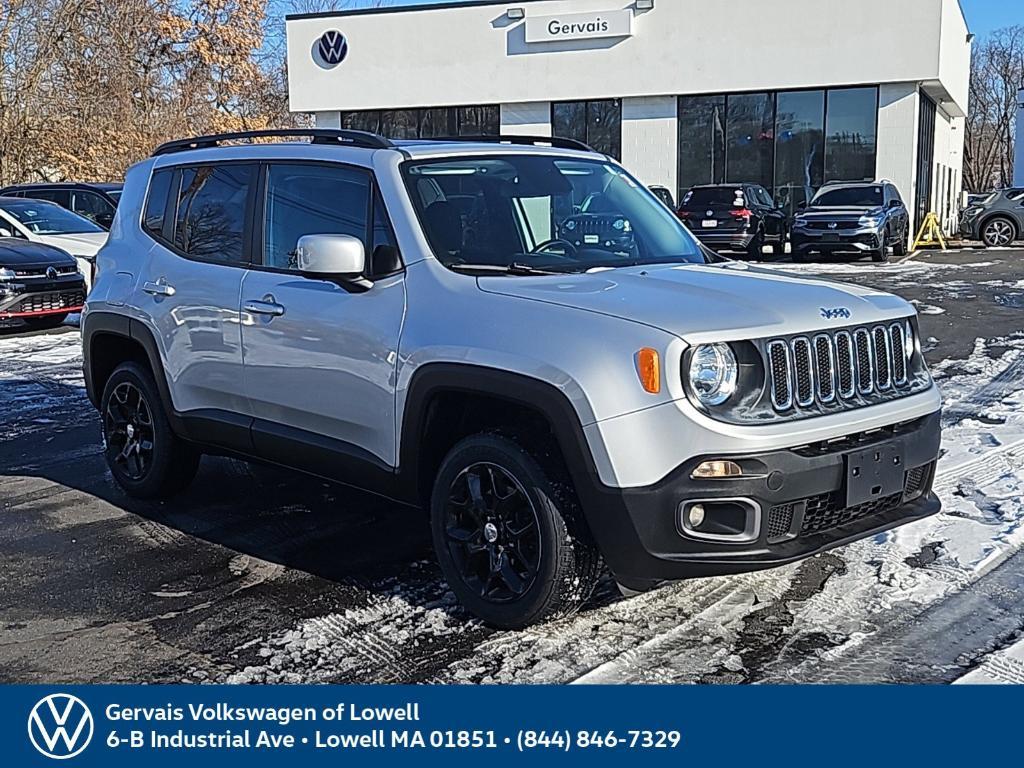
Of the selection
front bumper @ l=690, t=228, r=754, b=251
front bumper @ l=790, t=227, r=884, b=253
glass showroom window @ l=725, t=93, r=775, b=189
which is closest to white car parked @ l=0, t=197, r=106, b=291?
front bumper @ l=690, t=228, r=754, b=251

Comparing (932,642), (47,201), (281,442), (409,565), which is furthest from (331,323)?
(47,201)

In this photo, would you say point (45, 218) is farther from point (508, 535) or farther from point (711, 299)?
point (711, 299)

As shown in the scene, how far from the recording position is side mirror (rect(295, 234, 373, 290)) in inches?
175

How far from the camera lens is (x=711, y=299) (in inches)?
159

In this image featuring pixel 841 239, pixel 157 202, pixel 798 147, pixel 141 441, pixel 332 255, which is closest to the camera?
pixel 332 255

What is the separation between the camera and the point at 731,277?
4531 mm

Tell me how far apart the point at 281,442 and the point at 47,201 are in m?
12.8

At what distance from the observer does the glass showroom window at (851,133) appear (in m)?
26.5

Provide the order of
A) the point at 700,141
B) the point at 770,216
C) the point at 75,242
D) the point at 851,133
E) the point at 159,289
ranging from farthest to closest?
the point at 700,141, the point at 851,133, the point at 770,216, the point at 75,242, the point at 159,289

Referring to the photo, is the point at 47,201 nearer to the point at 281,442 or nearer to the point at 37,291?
the point at 37,291

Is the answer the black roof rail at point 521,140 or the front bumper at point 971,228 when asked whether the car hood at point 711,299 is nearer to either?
the black roof rail at point 521,140

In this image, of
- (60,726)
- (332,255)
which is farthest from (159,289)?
(60,726)

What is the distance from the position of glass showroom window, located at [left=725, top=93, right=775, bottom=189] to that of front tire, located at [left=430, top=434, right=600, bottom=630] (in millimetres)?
25021

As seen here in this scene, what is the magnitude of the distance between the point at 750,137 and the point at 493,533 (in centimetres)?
2529
